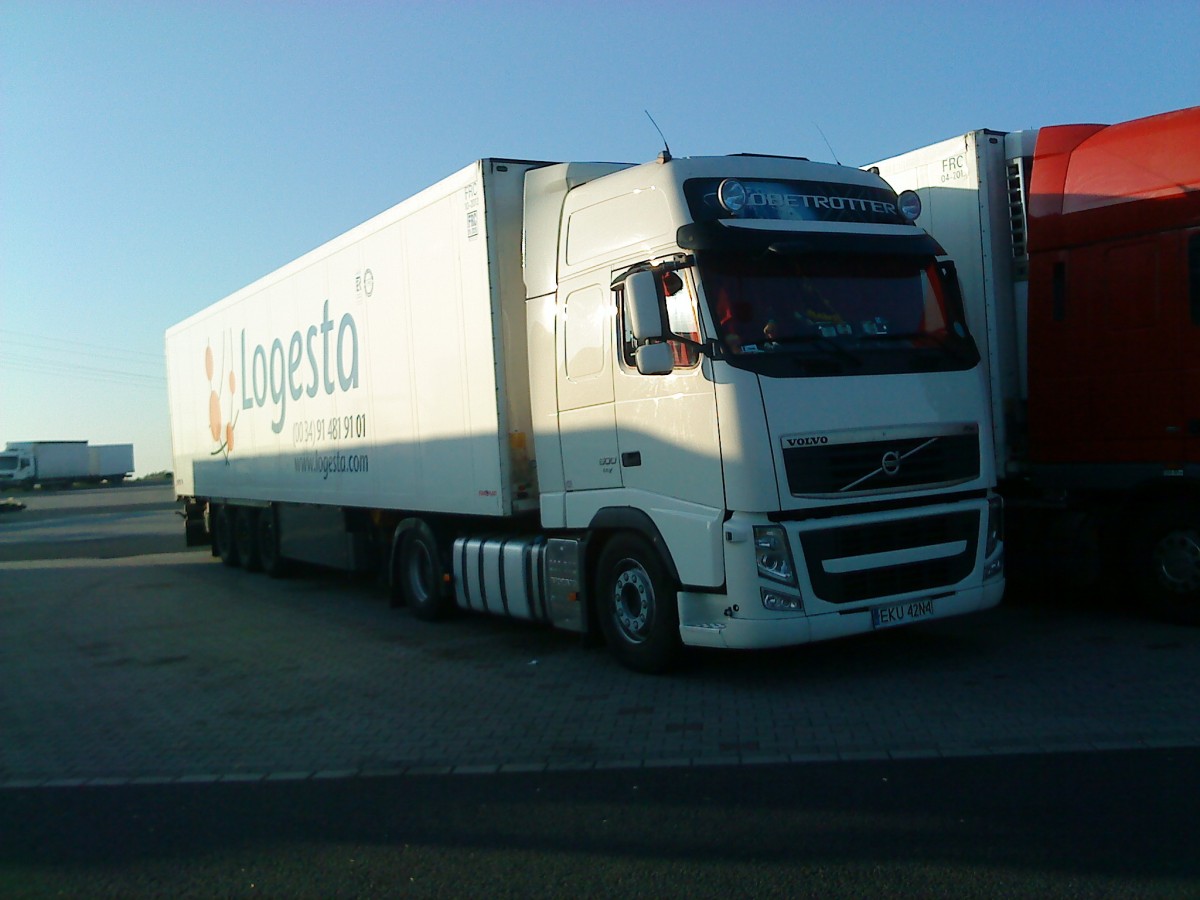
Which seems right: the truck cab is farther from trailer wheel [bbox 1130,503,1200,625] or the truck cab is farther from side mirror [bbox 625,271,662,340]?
trailer wheel [bbox 1130,503,1200,625]

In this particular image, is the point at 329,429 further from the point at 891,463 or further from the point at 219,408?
the point at 891,463

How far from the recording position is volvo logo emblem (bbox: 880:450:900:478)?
7844mm

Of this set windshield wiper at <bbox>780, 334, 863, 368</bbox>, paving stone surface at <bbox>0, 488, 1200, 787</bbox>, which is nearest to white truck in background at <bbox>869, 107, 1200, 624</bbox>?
paving stone surface at <bbox>0, 488, 1200, 787</bbox>

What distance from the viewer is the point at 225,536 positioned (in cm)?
1894

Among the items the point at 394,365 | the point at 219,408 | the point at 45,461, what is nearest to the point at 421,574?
the point at 394,365

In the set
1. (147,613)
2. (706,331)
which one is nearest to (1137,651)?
(706,331)

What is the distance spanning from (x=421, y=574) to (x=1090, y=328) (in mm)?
6692

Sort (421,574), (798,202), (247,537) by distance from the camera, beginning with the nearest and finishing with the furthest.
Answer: (798,202) < (421,574) < (247,537)

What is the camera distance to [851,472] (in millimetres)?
7750

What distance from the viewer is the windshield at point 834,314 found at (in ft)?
25.3

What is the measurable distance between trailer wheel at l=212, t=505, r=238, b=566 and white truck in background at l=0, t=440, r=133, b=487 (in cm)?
6591

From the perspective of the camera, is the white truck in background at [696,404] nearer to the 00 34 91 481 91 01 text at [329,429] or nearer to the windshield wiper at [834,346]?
the windshield wiper at [834,346]

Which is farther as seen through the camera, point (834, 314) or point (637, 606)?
point (637, 606)

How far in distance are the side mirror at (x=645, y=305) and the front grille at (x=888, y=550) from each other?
65.9 inches
